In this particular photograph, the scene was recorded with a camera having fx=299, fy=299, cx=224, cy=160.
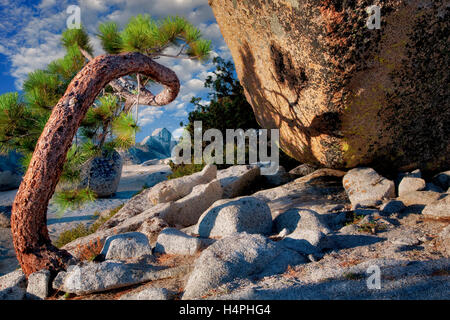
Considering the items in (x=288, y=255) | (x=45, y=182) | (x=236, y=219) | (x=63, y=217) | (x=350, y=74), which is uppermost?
(x=350, y=74)

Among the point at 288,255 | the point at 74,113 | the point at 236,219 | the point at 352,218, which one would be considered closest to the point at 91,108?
the point at 74,113

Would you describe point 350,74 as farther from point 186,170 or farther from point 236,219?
point 186,170

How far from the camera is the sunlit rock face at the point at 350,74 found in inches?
172

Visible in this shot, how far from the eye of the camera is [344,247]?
3551 millimetres

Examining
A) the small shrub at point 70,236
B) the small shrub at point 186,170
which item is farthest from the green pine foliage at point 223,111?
the small shrub at point 70,236

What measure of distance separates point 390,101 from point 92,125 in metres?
5.20

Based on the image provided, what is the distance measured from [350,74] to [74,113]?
4.11 meters

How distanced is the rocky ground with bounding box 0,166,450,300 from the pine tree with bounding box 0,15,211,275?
0.86 metres

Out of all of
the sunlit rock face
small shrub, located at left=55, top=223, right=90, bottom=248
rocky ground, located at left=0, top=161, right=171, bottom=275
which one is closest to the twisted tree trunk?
rocky ground, located at left=0, top=161, right=171, bottom=275


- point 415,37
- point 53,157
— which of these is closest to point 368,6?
point 415,37

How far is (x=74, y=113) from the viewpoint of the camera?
159 inches

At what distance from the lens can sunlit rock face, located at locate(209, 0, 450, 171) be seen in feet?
14.4

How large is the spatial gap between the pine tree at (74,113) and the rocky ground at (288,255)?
86cm
